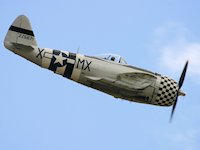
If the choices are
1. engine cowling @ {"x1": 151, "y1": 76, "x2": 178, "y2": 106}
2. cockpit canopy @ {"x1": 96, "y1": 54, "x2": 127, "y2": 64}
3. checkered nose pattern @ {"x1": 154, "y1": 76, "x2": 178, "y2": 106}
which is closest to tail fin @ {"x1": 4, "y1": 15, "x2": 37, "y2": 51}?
cockpit canopy @ {"x1": 96, "y1": 54, "x2": 127, "y2": 64}

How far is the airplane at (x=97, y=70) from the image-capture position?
128ft

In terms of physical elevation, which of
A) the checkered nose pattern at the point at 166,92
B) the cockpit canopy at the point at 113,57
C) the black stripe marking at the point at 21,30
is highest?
the black stripe marking at the point at 21,30

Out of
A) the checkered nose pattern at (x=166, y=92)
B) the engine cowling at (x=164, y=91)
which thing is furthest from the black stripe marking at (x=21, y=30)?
the checkered nose pattern at (x=166, y=92)

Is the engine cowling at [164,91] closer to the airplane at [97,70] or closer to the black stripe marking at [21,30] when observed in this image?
the airplane at [97,70]

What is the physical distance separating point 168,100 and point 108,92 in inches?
134

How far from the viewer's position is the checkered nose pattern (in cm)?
4034

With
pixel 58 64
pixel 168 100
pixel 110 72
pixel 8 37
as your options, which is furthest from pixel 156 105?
Result: pixel 8 37

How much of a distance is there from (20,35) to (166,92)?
8573 millimetres

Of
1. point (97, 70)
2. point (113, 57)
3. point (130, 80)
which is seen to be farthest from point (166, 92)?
point (97, 70)

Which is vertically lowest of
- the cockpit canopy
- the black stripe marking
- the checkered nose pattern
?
the checkered nose pattern

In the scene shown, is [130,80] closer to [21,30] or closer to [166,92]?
[166,92]

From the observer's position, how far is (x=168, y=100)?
4072 cm

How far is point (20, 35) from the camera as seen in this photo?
39438 millimetres

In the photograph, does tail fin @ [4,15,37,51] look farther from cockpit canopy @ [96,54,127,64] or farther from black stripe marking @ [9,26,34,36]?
cockpit canopy @ [96,54,127,64]
